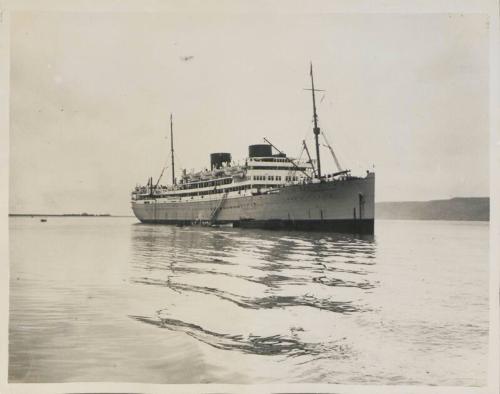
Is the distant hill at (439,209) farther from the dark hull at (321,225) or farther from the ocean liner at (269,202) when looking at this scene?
the dark hull at (321,225)

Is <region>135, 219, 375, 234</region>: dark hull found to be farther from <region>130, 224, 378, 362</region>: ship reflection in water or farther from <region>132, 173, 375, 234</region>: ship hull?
<region>130, 224, 378, 362</region>: ship reflection in water

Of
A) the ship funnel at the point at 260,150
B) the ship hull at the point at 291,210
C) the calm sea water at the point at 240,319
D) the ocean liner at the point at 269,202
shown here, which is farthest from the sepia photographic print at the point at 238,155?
the ship hull at the point at 291,210

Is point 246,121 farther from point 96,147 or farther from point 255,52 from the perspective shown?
point 96,147

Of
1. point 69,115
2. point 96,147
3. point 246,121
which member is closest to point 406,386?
point 246,121

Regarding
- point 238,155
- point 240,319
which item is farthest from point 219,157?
point 240,319

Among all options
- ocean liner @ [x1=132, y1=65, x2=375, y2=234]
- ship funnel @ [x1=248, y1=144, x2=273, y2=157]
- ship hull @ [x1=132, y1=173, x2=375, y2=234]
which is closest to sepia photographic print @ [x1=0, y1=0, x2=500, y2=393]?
ship funnel @ [x1=248, y1=144, x2=273, y2=157]
